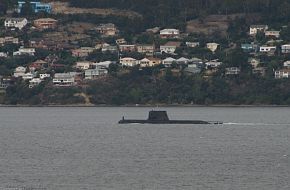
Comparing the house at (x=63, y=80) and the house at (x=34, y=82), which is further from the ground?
the house at (x=63, y=80)

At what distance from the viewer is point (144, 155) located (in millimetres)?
106812

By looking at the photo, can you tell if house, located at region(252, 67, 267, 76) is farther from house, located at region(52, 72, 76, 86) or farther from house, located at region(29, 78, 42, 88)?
house, located at region(29, 78, 42, 88)

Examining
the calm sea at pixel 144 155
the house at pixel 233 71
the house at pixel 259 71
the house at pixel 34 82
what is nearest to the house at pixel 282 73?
the house at pixel 259 71

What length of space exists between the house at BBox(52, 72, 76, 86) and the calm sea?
28093 millimetres

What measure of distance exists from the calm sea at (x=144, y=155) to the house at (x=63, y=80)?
2809 cm

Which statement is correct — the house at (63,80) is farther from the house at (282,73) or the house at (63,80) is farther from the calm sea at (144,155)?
the calm sea at (144,155)

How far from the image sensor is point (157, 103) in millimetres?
189875

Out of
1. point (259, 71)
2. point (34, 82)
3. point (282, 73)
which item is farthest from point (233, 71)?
point (34, 82)

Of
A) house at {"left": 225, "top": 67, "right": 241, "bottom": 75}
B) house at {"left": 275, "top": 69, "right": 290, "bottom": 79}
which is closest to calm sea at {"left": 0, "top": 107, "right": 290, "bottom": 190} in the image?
house at {"left": 225, "top": 67, "right": 241, "bottom": 75}

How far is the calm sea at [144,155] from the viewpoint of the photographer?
88.0 meters

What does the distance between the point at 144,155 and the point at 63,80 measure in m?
90.0

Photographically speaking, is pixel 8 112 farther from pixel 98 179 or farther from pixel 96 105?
pixel 98 179

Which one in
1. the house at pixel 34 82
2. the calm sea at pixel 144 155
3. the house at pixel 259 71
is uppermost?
the calm sea at pixel 144 155

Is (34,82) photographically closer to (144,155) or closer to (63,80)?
(63,80)
